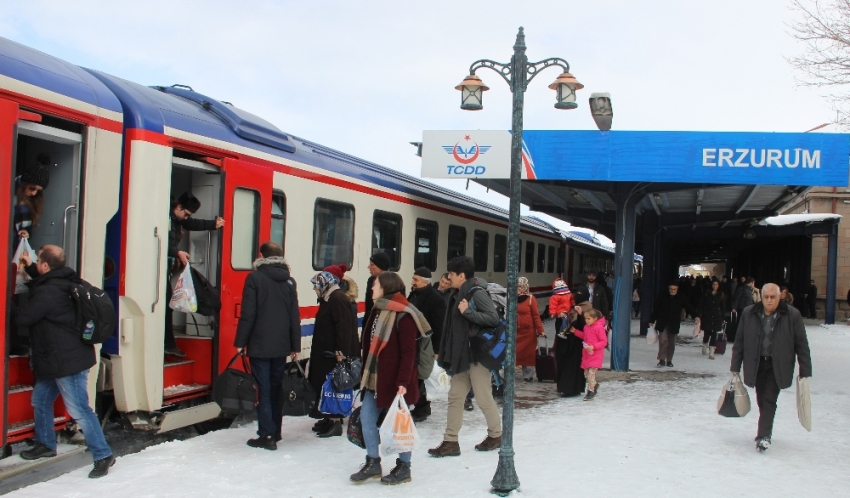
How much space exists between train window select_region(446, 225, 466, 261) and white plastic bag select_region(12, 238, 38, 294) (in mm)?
8075

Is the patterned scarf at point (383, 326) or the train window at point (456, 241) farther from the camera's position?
the train window at point (456, 241)

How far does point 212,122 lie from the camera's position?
23.0 feet

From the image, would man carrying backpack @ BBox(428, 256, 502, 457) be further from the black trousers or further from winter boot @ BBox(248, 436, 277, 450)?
the black trousers

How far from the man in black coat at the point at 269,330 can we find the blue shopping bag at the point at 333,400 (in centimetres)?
36

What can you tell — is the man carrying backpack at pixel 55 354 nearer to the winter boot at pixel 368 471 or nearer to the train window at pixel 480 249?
the winter boot at pixel 368 471

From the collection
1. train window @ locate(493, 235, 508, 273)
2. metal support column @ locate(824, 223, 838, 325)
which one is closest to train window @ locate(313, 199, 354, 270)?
train window @ locate(493, 235, 508, 273)

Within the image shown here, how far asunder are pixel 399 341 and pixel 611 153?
240 inches

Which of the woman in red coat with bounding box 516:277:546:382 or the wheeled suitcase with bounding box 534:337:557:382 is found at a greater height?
the woman in red coat with bounding box 516:277:546:382

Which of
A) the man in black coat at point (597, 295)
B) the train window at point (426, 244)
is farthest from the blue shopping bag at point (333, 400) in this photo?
the man in black coat at point (597, 295)

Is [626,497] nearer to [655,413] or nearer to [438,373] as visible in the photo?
[655,413]

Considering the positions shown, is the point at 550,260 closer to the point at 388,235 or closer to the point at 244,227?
the point at 388,235

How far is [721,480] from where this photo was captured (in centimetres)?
584

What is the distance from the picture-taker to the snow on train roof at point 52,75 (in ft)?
16.7

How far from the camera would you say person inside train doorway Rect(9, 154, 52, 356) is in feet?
17.3
